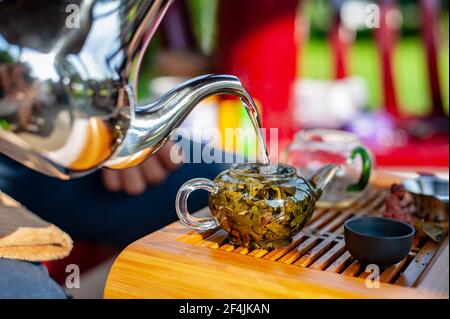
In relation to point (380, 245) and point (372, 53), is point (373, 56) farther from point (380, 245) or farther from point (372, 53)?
point (380, 245)

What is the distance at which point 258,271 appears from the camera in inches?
25.3

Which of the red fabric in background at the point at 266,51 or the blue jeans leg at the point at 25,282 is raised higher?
the red fabric in background at the point at 266,51

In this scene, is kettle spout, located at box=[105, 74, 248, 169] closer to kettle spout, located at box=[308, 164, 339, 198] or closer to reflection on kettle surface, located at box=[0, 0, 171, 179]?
reflection on kettle surface, located at box=[0, 0, 171, 179]

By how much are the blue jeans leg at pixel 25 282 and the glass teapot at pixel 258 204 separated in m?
0.22

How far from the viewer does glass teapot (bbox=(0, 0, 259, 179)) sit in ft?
1.70

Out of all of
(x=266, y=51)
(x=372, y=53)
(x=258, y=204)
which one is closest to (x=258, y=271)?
(x=258, y=204)

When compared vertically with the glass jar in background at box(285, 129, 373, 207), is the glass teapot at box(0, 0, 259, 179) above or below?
above

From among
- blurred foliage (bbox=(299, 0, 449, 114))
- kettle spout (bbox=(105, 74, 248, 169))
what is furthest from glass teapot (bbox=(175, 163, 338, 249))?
blurred foliage (bbox=(299, 0, 449, 114))

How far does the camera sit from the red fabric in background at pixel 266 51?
7.48ft

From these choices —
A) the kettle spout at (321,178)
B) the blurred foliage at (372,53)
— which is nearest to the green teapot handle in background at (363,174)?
the kettle spout at (321,178)

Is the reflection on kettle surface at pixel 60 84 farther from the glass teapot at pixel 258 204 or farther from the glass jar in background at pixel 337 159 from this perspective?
the glass jar in background at pixel 337 159

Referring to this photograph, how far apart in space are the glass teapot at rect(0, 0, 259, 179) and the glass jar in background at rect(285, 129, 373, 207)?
0.45 m

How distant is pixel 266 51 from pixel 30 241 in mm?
1660

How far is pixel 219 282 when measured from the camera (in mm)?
639
